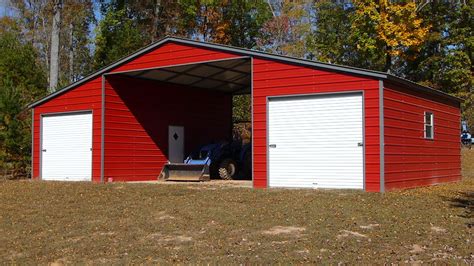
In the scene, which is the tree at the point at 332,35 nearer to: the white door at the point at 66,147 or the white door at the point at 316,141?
the white door at the point at 66,147

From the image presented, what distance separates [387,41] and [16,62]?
20.0m

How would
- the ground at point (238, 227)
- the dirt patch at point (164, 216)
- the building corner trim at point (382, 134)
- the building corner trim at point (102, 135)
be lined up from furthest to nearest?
1. the building corner trim at point (102, 135)
2. the building corner trim at point (382, 134)
3. the dirt patch at point (164, 216)
4. the ground at point (238, 227)

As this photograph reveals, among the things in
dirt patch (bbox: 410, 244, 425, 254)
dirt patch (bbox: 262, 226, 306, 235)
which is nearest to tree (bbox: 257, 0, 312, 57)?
dirt patch (bbox: 262, 226, 306, 235)

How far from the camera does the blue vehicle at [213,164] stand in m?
19.2

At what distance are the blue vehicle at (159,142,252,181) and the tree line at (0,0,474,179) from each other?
7007 mm

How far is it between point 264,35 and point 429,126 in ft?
78.7

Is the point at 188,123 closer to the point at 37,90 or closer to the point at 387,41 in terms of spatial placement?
the point at 37,90

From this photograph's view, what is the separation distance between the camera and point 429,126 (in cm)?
1730

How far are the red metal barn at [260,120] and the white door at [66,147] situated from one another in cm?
4

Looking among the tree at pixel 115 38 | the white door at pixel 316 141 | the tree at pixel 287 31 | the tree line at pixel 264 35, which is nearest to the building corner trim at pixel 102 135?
the tree line at pixel 264 35

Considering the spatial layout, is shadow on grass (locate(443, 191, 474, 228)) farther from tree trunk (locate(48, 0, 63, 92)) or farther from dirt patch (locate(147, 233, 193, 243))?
tree trunk (locate(48, 0, 63, 92))

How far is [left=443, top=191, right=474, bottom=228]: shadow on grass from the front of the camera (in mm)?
9992

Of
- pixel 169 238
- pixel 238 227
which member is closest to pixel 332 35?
pixel 238 227

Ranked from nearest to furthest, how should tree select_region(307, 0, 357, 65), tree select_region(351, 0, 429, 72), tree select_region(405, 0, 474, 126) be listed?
tree select_region(351, 0, 429, 72), tree select_region(405, 0, 474, 126), tree select_region(307, 0, 357, 65)
